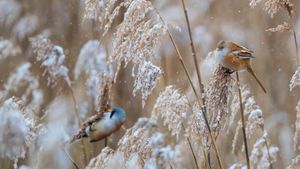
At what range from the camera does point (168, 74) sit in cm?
169

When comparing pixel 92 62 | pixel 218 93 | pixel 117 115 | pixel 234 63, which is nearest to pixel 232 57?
pixel 234 63

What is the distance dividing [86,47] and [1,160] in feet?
1.53

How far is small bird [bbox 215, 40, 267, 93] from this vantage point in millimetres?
1084

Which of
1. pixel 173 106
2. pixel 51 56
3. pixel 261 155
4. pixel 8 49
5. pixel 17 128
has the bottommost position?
pixel 261 155

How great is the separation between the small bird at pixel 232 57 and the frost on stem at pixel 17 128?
48 centimetres

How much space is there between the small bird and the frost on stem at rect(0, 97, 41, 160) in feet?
1.57

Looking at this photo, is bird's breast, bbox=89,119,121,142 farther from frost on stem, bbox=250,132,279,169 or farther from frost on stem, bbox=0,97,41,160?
frost on stem, bbox=250,132,279,169

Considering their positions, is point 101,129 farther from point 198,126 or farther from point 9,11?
point 9,11

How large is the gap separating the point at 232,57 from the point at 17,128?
0.56m

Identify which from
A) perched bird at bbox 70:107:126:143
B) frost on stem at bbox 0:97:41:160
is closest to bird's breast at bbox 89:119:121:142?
perched bird at bbox 70:107:126:143

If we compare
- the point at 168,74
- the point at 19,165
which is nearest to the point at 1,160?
the point at 19,165

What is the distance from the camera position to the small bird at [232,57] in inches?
42.7

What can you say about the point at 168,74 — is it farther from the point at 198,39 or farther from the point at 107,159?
the point at 107,159

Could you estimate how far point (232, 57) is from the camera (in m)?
1.12
